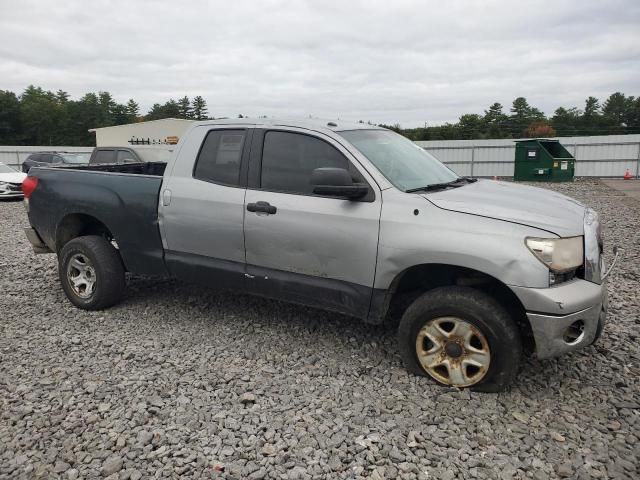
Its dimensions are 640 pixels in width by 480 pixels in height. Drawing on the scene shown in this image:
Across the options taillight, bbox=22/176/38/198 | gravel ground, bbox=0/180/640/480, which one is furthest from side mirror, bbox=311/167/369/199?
taillight, bbox=22/176/38/198

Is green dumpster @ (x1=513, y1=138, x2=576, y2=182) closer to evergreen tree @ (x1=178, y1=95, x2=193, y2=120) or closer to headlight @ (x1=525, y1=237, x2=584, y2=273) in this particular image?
headlight @ (x1=525, y1=237, x2=584, y2=273)

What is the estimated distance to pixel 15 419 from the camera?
124 inches

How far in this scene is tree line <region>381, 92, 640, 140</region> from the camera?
50.9 meters

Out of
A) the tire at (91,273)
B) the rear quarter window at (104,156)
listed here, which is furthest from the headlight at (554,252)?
the rear quarter window at (104,156)

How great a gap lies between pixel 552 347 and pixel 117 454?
2625 mm

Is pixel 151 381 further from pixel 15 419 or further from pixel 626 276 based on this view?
pixel 626 276

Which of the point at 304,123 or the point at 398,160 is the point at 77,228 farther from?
the point at 398,160

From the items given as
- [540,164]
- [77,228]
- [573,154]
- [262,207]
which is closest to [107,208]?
[77,228]

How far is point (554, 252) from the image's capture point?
3.02m

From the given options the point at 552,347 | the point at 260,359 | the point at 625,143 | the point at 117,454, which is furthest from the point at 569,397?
the point at 625,143

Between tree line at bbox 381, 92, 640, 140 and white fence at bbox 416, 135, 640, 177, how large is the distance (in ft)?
72.1

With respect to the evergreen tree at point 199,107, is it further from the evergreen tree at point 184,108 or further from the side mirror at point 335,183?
the side mirror at point 335,183

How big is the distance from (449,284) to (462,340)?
50 cm

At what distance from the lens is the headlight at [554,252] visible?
3.02 meters
